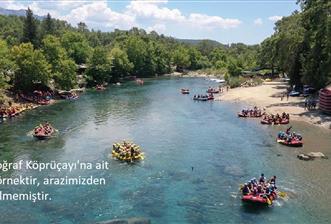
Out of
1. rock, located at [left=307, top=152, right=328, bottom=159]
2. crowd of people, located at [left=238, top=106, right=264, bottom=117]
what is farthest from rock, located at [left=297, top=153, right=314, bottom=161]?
crowd of people, located at [left=238, top=106, right=264, bottom=117]

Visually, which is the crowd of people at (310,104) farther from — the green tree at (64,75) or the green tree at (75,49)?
the green tree at (75,49)

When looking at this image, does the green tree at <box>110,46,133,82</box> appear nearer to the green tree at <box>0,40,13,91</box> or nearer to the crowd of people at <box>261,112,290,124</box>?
the green tree at <box>0,40,13,91</box>

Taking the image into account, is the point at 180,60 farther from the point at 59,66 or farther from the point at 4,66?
the point at 4,66

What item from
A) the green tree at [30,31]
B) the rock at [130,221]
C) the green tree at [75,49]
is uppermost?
the green tree at [30,31]

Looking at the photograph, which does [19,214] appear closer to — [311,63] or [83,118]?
[83,118]

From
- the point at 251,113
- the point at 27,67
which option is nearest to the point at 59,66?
the point at 27,67

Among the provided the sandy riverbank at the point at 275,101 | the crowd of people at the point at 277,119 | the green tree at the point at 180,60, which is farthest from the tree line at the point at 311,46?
the green tree at the point at 180,60
